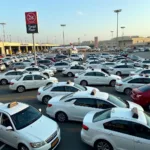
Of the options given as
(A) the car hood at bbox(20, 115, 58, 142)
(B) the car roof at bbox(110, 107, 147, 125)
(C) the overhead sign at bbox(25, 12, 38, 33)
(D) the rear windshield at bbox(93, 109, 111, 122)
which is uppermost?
(C) the overhead sign at bbox(25, 12, 38, 33)

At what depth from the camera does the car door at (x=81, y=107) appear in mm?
8484

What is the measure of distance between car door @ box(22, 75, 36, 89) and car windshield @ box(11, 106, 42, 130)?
805 cm

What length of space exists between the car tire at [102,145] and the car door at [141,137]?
0.85m

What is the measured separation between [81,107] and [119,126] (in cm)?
286

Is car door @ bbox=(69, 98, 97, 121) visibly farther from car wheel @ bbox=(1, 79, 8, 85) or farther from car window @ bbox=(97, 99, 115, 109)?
car wheel @ bbox=(1, 79, 8, 85)

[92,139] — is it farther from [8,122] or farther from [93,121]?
[8,122]

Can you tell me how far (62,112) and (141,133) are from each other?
164 inches

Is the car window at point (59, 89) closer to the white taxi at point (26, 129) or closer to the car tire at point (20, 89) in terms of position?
the white taxi at point (26, 129)

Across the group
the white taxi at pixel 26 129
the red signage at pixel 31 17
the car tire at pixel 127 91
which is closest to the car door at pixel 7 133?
the white taxi at pixel 26 129

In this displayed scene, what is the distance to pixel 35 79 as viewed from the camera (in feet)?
50.6

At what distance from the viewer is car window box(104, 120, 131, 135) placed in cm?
586

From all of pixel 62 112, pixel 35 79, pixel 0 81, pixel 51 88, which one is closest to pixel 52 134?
pixel 62 112

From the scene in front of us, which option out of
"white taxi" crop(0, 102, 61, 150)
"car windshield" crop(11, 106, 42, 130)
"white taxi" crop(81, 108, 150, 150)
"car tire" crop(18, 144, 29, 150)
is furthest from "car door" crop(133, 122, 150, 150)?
"car windshield" crop(11, 106, 42, 130)

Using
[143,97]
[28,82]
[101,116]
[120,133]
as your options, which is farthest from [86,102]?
[28,82]
